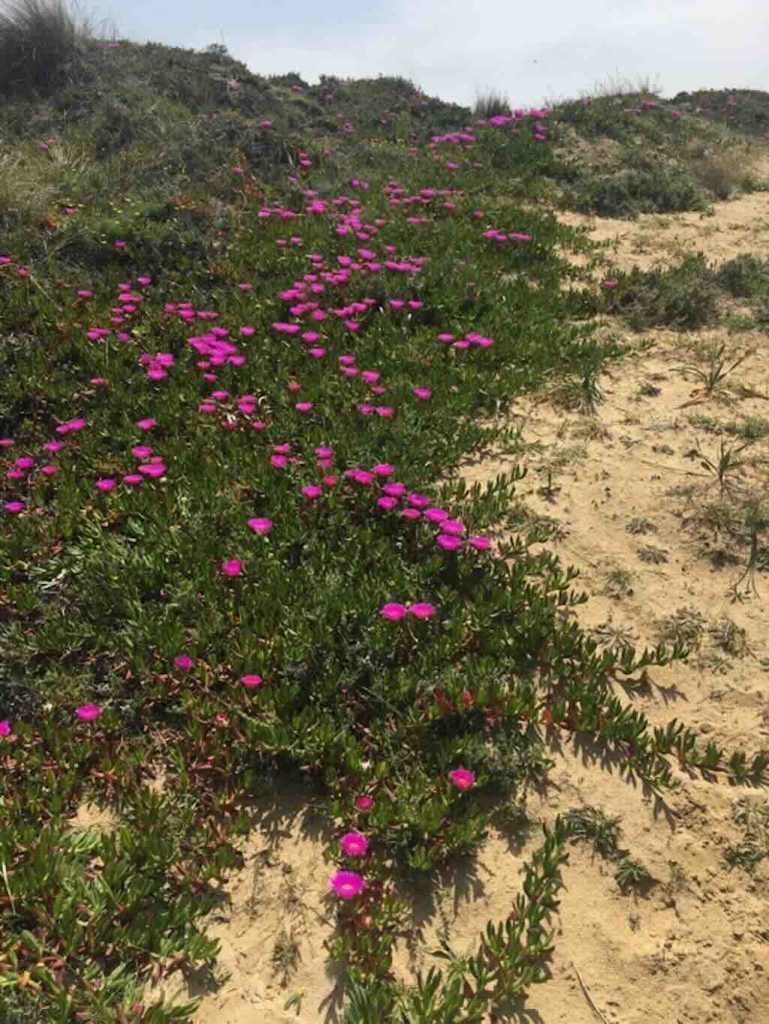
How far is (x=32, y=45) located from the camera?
44.5ft

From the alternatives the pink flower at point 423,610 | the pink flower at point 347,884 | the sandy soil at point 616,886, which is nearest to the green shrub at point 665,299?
the sandy soil at point 616,886

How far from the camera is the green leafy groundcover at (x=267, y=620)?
8.79ft

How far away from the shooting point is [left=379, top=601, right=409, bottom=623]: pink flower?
3.66 meters

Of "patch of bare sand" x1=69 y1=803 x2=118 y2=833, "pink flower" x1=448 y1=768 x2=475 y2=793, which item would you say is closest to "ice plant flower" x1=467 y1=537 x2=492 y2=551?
"pink flower" x1=448 y1=768 x2=475 y2=793

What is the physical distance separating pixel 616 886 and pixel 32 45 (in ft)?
52.5

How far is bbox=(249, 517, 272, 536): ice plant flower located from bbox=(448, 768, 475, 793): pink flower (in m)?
1.80

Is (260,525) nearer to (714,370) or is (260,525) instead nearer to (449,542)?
(449,542)

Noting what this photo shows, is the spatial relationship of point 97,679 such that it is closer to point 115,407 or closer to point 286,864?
point 286,864

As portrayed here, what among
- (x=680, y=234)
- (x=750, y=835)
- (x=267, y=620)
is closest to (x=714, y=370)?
(x=750, y=835)

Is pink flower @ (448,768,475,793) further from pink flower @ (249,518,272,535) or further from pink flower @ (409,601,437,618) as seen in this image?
pink flower @ (249,518,272,535)

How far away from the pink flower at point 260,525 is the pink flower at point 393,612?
0.91 meters

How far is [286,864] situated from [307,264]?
20.3 feet

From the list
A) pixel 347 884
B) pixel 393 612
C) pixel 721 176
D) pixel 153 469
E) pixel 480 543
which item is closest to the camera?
pixel 347 884

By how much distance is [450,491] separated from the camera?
4789 mm
